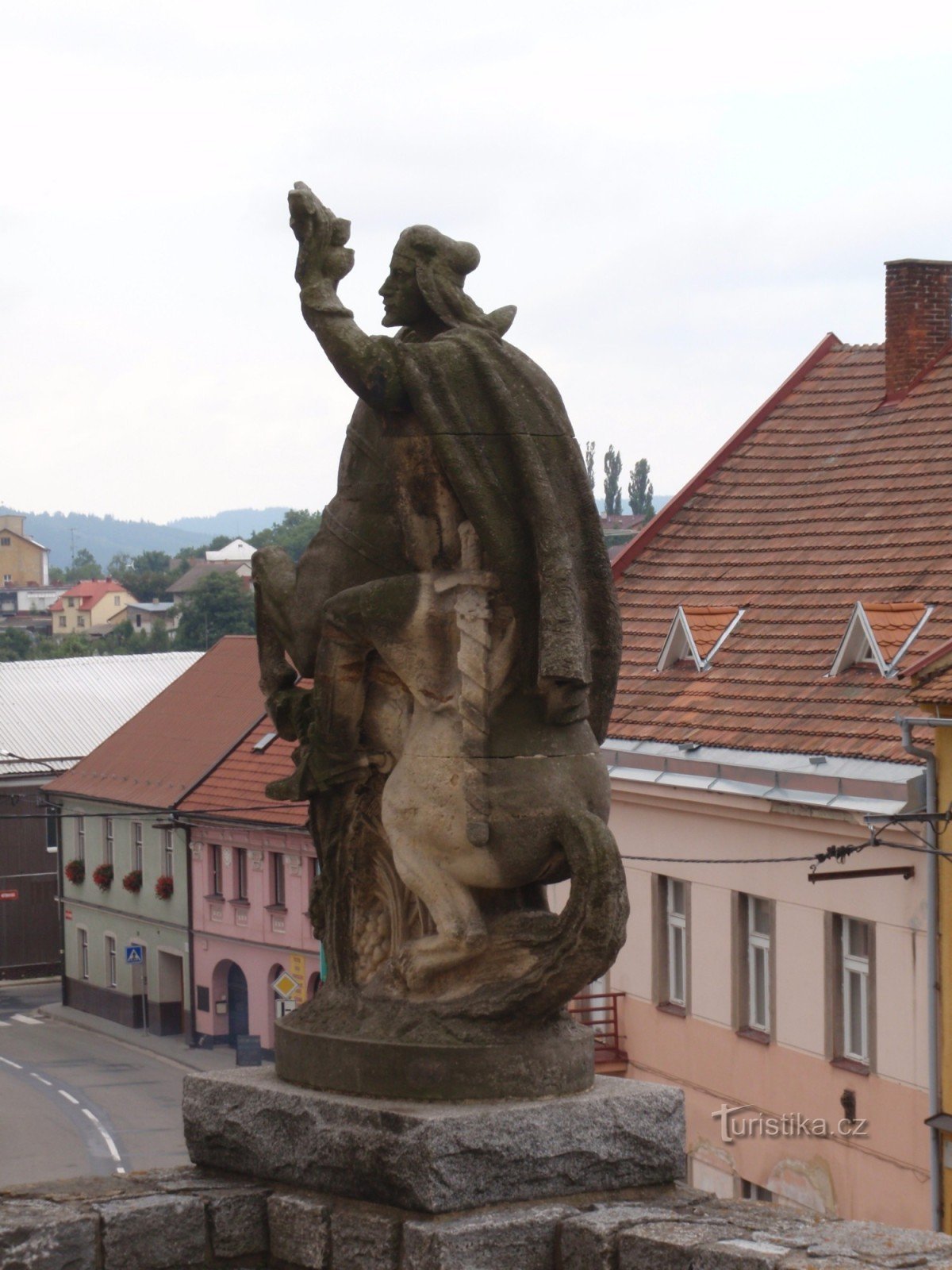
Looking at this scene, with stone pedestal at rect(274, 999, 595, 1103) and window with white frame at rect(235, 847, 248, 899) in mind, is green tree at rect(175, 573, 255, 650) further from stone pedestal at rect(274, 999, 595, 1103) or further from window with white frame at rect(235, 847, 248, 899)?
stone pedestal at rect(274, 999, 595, 1103)

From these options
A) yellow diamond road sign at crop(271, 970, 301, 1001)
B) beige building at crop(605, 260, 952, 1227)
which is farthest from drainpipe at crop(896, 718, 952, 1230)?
yellow diamond road sign at crop(271, 970, 301, 1001)

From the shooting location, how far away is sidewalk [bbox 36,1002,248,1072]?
1640 inches

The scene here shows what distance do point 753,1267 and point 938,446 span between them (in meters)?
18.7

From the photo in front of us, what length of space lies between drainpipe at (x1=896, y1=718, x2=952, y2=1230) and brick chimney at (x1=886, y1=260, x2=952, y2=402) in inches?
302

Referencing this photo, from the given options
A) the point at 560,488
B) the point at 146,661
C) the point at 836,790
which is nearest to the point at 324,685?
the point at 560,488

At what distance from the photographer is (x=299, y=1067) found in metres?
7.59

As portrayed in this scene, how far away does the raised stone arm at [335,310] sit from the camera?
24.8 feet

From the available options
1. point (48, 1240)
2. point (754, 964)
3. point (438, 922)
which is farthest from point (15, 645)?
point (48, 1240)

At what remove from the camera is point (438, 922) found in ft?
24.5

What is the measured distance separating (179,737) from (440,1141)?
131ft

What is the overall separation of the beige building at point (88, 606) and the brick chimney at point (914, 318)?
422ft

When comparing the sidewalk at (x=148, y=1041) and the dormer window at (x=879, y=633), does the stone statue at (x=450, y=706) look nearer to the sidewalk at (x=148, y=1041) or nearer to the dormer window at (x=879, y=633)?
the dormer window at (x=879, y=633)

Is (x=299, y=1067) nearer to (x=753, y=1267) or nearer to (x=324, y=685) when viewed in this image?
(x=324, y=685)

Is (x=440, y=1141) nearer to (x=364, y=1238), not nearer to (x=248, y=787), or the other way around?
(x=364, y=1238)
